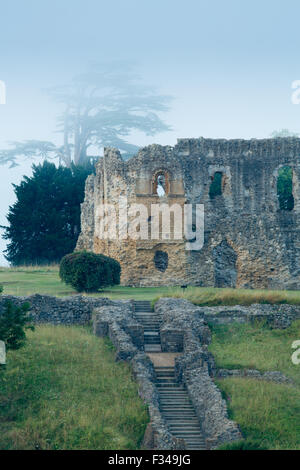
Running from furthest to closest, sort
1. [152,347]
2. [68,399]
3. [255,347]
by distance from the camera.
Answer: [255,347], [152,347], [68,399]

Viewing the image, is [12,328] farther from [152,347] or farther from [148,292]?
[148,292]

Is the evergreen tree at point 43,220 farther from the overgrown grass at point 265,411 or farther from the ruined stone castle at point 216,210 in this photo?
the overgrown grass at point 265,411

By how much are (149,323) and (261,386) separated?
23.7ft

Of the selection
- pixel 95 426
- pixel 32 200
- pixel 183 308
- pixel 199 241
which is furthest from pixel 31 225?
pixel 95 426

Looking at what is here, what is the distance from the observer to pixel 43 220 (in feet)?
192

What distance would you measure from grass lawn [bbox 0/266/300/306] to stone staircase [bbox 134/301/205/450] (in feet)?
15.9

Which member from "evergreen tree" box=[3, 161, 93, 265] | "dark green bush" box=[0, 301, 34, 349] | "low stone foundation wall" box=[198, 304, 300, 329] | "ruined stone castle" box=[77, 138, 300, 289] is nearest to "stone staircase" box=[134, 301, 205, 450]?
"low stone foundation wall" box=[198, 304, 300, 329]

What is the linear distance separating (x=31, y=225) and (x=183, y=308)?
26853 mm

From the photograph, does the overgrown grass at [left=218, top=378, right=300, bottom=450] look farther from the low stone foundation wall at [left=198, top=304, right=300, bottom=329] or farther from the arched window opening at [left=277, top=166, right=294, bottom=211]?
the arched window opening at [left=277, top=166, right=294, bottom=211]

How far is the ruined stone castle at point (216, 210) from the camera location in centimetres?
4528

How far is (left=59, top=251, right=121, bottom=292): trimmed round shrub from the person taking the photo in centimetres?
3872

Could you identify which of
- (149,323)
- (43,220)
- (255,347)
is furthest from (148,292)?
(43,220)

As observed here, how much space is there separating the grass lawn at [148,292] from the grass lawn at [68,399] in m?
7.21

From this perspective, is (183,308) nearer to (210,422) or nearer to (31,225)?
(210,422)
